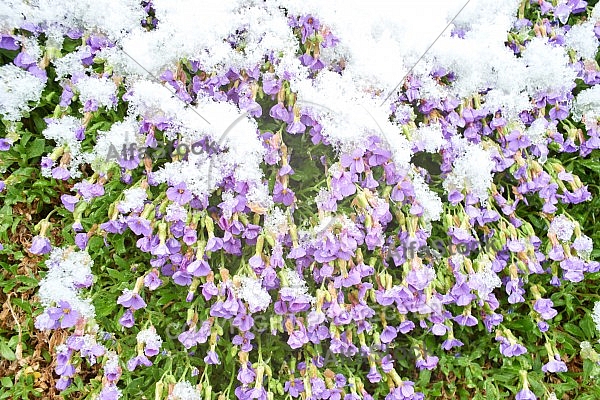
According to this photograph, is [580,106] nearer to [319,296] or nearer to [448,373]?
[448,373]

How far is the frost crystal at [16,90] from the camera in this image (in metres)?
2.28

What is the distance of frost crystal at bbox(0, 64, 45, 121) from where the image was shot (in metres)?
2.28

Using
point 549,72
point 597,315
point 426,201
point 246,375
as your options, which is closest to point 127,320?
point 246,375

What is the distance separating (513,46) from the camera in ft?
8.65

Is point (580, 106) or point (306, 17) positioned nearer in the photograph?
point (306, 17)

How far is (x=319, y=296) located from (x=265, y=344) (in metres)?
0.39

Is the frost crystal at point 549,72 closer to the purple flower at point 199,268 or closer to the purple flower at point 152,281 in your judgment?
the purple flower at point 199,268

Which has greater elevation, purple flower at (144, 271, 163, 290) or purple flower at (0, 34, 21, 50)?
purple flower at (0, 34, 21, 50)

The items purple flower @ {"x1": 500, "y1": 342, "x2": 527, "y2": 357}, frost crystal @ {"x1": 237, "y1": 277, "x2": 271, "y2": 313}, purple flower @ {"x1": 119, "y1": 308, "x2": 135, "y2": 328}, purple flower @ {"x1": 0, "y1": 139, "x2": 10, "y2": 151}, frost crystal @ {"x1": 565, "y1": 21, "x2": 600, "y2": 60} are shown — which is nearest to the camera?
frost crystal @ {"x1": 237, "y1": 277, "x2": 271, "y2": 313}

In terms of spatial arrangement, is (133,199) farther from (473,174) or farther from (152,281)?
(473,174)

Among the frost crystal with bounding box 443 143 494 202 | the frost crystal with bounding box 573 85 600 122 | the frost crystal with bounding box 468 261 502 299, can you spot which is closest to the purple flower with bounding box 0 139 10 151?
the frost crystal with bounding box 443 143 494 202

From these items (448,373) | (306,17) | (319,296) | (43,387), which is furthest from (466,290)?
(43,387)

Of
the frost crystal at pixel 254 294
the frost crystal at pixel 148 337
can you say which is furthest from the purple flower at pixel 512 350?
the frost crystal at pixel 148 337

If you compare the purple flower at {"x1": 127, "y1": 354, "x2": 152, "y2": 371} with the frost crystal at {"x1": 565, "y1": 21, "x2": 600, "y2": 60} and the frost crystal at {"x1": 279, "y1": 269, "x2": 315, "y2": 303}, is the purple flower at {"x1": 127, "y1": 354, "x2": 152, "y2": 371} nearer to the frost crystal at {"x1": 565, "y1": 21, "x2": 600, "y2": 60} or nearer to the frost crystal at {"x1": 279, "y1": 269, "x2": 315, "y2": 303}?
the frost crystal at {"x1": 279, "y1": 269, "x2": 315, "y2": 303}
